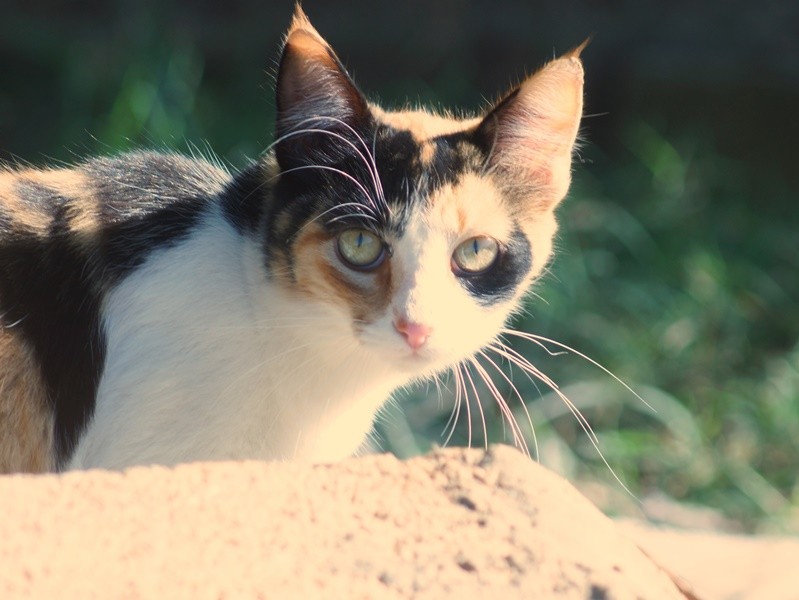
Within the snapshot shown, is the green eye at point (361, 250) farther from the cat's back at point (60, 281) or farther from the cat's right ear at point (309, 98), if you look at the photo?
the cat's back at point (60, 281)

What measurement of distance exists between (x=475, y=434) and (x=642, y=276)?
A: 1.05m

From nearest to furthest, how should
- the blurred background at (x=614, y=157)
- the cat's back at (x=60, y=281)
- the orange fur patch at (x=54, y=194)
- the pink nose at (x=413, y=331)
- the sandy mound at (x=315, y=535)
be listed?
1. the sandy mound at (x=315, y=535)
2. the pink nose at (x=413, y=331)
3. the cat's back at (x=60, y=281)
4. the orange fur patch at (x=54, y=194)
5. the blurred background at (x=614, y=157)

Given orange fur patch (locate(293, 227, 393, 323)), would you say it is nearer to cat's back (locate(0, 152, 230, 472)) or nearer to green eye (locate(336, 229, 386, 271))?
green eye (locate(336, 229, 386, 271))

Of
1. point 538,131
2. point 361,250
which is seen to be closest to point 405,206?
point 361,250

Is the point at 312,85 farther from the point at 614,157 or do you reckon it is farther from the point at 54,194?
the point at 614,157

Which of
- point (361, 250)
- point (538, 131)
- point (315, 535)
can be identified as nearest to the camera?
point (315, 535)

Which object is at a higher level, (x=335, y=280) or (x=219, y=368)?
(x=335, y=280)

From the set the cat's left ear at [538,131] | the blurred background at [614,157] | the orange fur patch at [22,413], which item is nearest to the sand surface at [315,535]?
the orange fur patch at [22,413]

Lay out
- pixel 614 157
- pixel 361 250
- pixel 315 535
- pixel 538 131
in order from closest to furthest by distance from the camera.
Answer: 1. pixel 315 535
2. pixel 361 250
3. pixel 538 131
4. pixel 614 157

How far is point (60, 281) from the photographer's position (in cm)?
210

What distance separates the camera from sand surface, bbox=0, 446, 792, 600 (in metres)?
1.08

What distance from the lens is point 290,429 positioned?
83.1 inches

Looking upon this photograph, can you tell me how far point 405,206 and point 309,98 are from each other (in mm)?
276

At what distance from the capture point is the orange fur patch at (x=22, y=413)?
2.02 m
